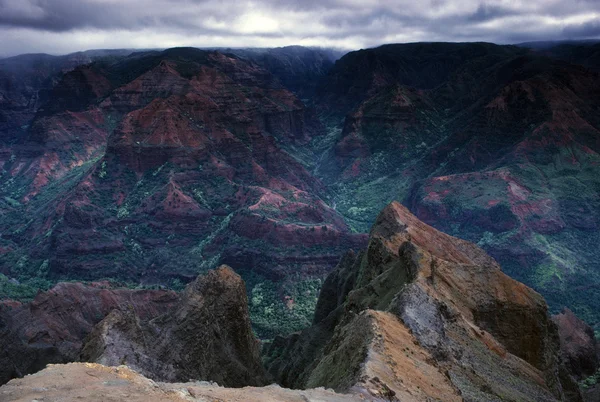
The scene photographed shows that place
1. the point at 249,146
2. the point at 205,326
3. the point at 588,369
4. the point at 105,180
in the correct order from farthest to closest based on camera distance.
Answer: the point at 249,146
the point at 105,180
the point at 588,369
the point at 205,326

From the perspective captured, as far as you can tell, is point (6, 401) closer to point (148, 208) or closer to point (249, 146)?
point (148, 208)

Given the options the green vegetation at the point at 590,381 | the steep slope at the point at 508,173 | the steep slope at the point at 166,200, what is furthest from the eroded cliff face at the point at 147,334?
the steep slope at the point at 508,173

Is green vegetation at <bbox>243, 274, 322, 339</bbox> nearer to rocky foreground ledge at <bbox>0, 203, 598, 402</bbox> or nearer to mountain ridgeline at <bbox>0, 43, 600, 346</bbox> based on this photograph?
mountain ridgeline at <bbox>0, 43, 600, 346</bbox>

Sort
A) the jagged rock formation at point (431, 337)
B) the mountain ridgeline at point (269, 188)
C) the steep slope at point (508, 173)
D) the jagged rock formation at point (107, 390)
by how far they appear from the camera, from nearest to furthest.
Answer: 1. the jagged rock formation at point (107, 390)
2. the jagged rock formation at point (431, 337)
3. the mountain ridgeline at point (269, 188)
4. the steep slope at point (508, 173)

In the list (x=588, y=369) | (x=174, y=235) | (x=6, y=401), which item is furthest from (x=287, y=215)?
(x=6, y=401)

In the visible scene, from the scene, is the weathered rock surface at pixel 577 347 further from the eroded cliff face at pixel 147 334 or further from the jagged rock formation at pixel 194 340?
the eroded cliff face at pixel 147 334
